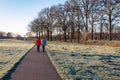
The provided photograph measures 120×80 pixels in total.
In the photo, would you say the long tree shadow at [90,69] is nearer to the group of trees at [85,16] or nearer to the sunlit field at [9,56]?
the sunlit field at [9,56]

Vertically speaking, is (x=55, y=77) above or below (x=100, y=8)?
below

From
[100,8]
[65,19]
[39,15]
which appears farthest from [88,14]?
[39,15]

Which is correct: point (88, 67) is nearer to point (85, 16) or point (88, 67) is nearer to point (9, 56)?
point (9, 56)

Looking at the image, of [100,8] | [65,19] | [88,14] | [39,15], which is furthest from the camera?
[39,15]

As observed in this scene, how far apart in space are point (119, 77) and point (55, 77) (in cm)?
325

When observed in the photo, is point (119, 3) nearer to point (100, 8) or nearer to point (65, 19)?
point (100, 8)

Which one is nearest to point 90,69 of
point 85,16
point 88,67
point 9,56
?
point 88,67

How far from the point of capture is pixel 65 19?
86812mm

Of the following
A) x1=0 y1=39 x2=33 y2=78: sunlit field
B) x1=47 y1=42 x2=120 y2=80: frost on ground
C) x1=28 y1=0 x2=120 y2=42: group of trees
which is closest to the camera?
x1=47 y1=42 x2=120 y2=80: frost on ground

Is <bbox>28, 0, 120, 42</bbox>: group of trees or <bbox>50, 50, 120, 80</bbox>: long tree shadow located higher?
<bbox>28, 0, 120, 42</bbox>: group of trees

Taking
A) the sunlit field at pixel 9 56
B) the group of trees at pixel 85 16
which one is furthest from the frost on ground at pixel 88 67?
the group of trees at pixel 85 16

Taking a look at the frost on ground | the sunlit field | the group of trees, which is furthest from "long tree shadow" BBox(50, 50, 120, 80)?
the group of trees

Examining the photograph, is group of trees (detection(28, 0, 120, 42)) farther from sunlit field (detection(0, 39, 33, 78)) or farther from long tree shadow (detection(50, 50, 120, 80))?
long tree shadow (detection(50, 50, 120, 80))

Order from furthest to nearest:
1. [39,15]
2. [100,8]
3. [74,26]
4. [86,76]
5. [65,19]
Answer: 1. [39,15]
2. [65,19]
3. [74,26]
4. [100,8]
5. [86,76]
